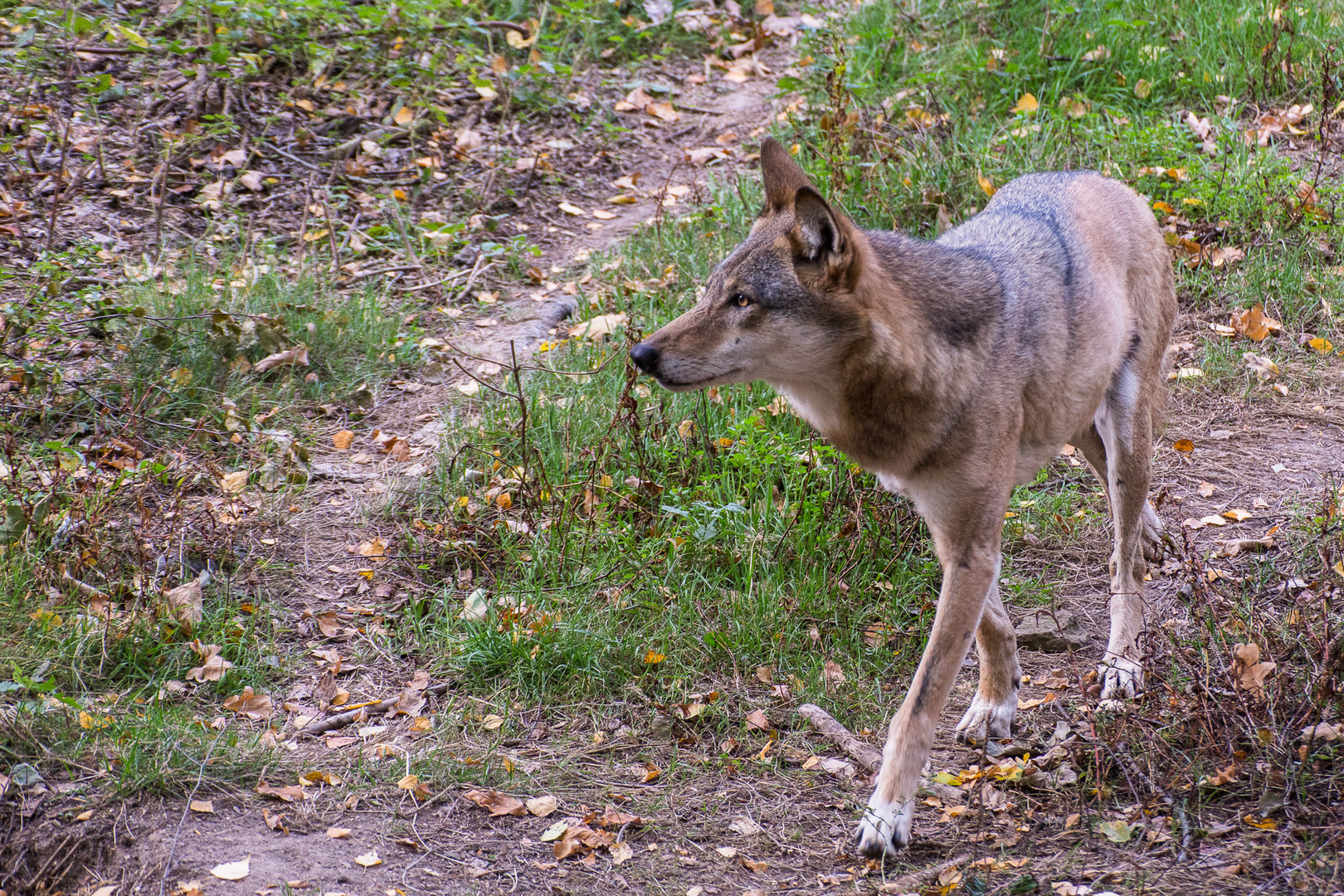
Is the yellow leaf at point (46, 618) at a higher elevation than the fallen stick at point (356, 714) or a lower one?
higher

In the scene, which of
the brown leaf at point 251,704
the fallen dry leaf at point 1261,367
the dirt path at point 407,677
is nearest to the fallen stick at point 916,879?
the dirt path at point 407,677

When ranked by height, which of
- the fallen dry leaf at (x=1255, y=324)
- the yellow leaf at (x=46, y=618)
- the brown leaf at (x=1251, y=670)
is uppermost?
the fallen dry leaf at (x=1255, y=324)

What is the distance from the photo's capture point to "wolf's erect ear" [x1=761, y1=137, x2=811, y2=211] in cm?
372

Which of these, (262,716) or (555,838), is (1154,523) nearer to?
(555,838)

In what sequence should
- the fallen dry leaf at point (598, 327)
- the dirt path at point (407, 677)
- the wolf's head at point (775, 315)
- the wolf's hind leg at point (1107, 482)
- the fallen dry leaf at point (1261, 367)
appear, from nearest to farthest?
the dirt path at point (407, 677), the wolf's head at point (775, 315), the wolf's hind leg at point (1107, 482), the fallen dry leaf at point (1261, 367), the fallen dry leaf at point (598, 327)

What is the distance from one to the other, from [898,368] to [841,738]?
1.40 m

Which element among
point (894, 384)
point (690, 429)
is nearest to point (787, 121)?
point (690, 429)

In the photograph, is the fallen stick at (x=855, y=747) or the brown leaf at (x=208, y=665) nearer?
the fallen stick at (x=855, y=747)

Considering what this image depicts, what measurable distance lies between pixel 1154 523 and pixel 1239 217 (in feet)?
9.93

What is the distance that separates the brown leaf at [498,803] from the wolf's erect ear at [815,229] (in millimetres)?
2078

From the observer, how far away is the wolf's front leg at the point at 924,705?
132 inches

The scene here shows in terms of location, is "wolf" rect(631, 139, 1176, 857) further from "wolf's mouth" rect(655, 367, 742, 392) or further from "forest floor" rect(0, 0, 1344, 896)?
"forest floor" rect(0, 0, 1344, 896)

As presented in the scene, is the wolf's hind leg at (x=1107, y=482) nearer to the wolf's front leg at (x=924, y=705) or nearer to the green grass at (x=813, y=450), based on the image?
the green grass at (x=813, y=450)

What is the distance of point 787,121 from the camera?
8.42 meters
